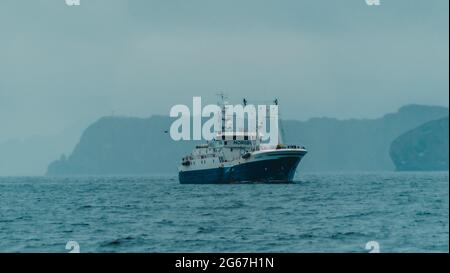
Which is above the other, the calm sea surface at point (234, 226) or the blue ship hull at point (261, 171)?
the blue ship hull at point (261, 171)

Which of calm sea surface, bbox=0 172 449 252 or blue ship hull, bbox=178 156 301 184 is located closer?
calm sea surface, bbox=0 172 449 252

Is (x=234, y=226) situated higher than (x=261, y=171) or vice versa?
(x=261, y=171)

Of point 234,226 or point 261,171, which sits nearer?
point 234,226

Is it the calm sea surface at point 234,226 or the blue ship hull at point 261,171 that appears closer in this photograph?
the calm sea surface at point 234,226

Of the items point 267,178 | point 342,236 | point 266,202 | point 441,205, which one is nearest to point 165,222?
point 342,236

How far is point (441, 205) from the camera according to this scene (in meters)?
71.4

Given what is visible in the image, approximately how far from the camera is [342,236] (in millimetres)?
40219

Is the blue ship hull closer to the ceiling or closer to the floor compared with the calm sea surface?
closer to the ceiling

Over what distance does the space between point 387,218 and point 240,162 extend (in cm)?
6390
